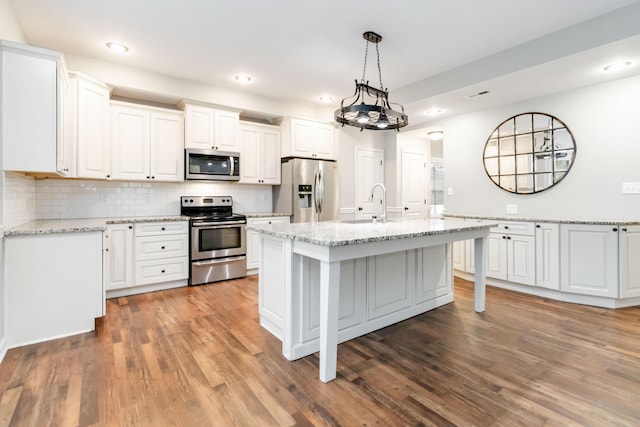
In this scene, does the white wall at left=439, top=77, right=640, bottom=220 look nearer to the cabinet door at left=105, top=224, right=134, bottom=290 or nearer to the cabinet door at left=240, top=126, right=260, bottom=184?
the cabinet door at left=240, top=126, right=260, bottom=184

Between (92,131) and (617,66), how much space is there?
214 inches

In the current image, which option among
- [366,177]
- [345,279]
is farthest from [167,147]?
[366,177]

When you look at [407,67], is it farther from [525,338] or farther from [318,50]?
[525,338]

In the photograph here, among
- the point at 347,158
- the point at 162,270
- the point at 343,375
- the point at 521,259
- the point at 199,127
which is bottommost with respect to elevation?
the point at 343,375

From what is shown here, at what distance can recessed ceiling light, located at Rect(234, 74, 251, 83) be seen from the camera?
12.9 ft

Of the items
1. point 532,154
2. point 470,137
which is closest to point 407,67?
point 470,137

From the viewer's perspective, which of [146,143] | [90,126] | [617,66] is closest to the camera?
[617,66]

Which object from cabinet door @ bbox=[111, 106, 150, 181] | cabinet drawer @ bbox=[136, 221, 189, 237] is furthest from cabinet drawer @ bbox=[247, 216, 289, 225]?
cabinet door @ bbox=[111, 106, 150, 181]

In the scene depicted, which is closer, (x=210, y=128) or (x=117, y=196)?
(x=117, y=196)

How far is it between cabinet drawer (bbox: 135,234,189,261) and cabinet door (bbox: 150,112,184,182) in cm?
78

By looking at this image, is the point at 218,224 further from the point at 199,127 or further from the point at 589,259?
the point at 589,259

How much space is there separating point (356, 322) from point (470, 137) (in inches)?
135

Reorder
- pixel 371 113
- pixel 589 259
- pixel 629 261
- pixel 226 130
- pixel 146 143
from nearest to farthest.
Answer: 1. pixel 371 113
2. pixel 629 261
3. pixel 589 259
4. pixel 146 143
5. pixel 226 130

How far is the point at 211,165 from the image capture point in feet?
14.0
